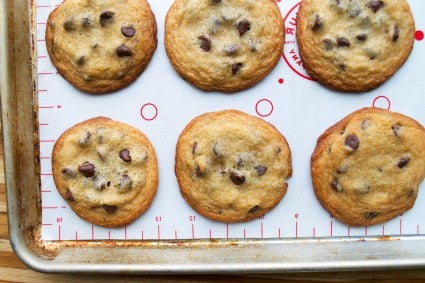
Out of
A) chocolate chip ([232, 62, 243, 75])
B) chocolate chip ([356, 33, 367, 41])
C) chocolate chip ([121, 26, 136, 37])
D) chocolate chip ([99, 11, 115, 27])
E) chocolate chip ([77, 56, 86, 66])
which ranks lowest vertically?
chocolate chip ([232, 62, 243, 75])

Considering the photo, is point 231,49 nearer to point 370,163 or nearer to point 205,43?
point 205,43

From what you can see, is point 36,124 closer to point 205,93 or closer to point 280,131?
point 205,93

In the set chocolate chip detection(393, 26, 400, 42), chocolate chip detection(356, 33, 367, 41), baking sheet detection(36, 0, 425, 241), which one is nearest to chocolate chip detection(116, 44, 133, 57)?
baking sheet detection(36, 0, 425, 241)

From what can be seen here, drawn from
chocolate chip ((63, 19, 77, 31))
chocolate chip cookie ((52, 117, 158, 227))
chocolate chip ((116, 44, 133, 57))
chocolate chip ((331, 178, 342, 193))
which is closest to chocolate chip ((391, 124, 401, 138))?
chocolate chip ((331, 178, 342, 193))

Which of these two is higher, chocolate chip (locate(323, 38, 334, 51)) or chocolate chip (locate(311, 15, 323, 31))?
chocolate chip (locate(311, 15, 323, 31))

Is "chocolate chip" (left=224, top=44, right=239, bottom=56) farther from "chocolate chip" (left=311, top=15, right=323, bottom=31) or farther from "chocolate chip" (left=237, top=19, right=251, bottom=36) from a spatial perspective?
"chocolate chip" (left=311, top=15, right=323, bottom=31)

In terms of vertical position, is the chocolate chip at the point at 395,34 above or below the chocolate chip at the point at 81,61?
above

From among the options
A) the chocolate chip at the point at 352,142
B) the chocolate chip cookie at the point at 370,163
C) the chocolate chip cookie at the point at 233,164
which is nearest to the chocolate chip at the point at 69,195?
the chocolate chip cookie at the point at 233,164

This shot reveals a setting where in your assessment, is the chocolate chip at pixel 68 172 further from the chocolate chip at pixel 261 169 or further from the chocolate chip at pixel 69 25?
the chocolate chip at pixel 261 169
